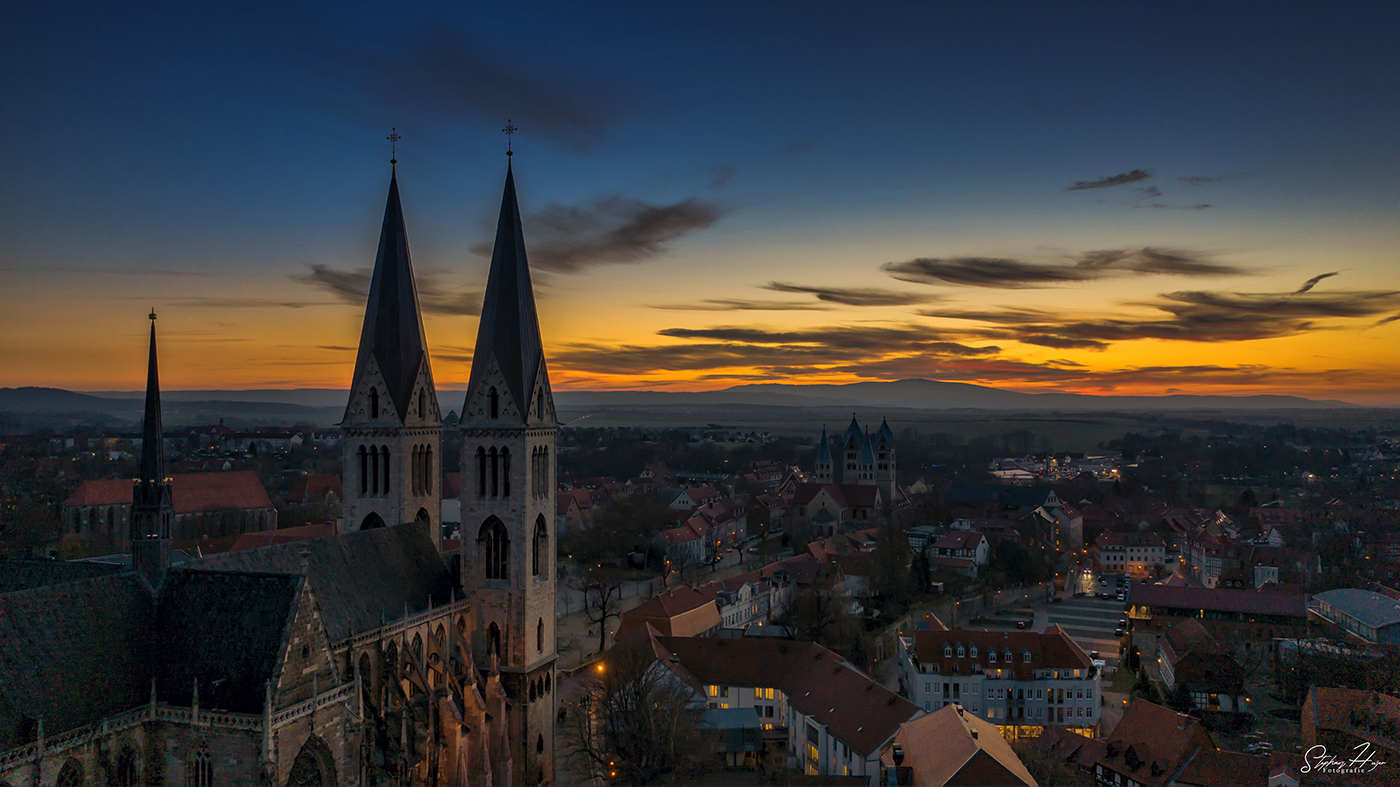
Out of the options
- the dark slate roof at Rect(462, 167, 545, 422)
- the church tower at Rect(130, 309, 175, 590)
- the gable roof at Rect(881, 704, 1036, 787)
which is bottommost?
the gable roof at Rect(881, 704, 1036, 787)

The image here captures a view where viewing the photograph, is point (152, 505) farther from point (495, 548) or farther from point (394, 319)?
point (394, 319)

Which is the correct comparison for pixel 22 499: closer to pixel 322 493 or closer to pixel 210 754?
pixel 322 493

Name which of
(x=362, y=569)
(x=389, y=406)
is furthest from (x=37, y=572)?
(x=389, y=406)

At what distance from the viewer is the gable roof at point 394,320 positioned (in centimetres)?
3894

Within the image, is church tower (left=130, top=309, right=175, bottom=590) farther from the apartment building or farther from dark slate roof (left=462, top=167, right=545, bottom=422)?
the apartment building

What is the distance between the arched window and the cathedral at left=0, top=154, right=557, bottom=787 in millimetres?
85

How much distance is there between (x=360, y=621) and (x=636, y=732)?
14171 millimetres

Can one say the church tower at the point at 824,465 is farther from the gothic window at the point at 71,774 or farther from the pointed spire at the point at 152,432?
the gothic window at the point at 71,774

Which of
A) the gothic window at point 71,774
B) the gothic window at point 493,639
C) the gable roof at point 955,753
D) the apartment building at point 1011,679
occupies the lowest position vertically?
the apartment building at point 1011,679

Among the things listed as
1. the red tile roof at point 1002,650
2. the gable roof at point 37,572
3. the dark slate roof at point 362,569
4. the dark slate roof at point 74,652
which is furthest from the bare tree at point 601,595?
the dark slate roof at point 74,652

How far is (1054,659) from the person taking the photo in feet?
183

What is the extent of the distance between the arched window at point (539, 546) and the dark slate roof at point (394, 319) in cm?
760

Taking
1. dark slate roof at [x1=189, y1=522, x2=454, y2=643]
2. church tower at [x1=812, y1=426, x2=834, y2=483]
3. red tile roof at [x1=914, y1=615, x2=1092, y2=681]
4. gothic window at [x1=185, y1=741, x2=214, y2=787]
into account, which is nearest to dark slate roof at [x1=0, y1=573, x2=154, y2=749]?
gothic window at [x1=185, y1=741, x2=214, y2=787]

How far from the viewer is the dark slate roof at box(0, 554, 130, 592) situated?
28.7 meters
